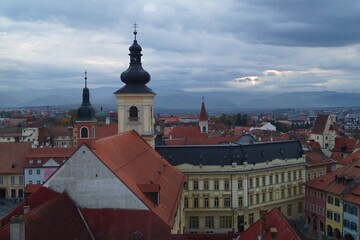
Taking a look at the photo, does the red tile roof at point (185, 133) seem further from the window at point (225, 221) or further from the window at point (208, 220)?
the window at point (208, 220)

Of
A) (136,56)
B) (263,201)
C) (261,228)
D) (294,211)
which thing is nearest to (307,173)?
(294,211)

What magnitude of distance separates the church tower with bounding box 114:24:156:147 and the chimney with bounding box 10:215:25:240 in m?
31.9

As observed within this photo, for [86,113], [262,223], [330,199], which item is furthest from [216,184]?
[262,223]

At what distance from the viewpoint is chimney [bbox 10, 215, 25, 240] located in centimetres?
2570

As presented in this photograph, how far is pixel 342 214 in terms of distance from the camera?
5328cm

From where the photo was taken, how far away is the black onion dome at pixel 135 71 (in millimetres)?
57438

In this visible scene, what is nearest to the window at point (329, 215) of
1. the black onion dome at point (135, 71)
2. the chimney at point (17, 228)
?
the black onion dome at point (135, 71)

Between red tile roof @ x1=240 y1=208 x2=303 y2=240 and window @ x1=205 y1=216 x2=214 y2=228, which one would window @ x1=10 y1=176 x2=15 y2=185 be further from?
red tile roof @ x1=240 y1=208 x2=303 y2=240

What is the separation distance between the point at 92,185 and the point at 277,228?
12351mm

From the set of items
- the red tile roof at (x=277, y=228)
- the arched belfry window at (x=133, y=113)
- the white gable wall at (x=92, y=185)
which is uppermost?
the arched belfry window at (x=133, y=113)

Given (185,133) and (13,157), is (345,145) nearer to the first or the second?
(185,133)

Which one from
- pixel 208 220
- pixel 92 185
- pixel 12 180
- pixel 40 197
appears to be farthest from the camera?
pixel 12 180

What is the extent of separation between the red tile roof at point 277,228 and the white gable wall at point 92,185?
7483mm

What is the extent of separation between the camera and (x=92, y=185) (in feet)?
106
